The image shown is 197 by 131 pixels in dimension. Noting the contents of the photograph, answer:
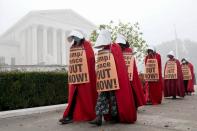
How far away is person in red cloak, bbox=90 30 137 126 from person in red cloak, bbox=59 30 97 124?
0.51 meters

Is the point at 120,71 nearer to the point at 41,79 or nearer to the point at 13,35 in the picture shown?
the point at 41,79

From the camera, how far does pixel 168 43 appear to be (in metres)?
88.1

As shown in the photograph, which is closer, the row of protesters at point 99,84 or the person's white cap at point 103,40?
the row of protesters at point 99,84

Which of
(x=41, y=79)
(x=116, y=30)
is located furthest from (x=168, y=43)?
(x=41, y=79)

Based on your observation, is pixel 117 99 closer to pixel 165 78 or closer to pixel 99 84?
pixel 99 84

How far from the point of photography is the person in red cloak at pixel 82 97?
892 cm

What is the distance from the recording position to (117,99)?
834cm

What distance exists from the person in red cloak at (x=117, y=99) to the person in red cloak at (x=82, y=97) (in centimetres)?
51

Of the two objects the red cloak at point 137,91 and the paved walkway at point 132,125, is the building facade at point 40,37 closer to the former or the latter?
the red cloak at point 137,91

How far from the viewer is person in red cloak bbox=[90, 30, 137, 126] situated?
27.2 ft

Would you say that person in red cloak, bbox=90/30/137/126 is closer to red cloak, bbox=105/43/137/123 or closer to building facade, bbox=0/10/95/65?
red cloak, bbox=105/43/137/123

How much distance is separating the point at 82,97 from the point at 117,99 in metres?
0.94

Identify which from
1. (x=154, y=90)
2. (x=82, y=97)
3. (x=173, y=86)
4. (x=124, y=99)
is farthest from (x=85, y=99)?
(x=173, y=86)

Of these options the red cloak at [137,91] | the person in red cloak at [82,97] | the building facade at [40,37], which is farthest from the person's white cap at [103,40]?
the building facade at [40,37]
